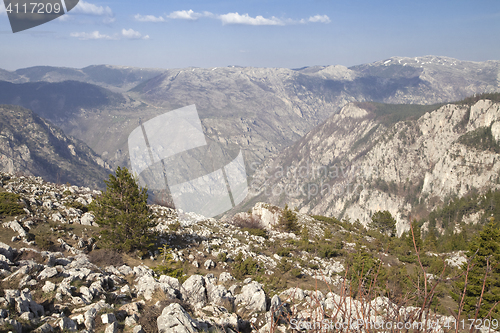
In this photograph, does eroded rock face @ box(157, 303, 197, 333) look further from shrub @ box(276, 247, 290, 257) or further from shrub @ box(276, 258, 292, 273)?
shrub @ box(276, 247, 290, 257)

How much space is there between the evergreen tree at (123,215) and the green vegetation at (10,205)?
4.89 meters

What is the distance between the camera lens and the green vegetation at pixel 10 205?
59.4ft

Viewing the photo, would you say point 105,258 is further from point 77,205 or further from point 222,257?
point 77,205

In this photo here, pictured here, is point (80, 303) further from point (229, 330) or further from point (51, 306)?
point (229, 330)

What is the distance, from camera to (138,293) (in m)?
10.6

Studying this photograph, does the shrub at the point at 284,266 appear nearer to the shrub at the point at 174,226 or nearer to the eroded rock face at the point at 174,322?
the shrub at the point at 174,226

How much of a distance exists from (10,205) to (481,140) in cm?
19182

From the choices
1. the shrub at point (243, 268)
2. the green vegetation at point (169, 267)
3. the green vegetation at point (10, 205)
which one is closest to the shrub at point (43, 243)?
the green vegetation at point (10, 205)

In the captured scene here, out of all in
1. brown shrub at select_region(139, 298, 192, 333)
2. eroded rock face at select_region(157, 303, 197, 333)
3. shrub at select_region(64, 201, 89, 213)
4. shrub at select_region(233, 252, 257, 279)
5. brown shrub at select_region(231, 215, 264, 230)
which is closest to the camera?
eroded rock face at select_region(157, 303, 197, 333)

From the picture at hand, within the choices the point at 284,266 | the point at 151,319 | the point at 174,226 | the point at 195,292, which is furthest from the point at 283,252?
the point at 151,319

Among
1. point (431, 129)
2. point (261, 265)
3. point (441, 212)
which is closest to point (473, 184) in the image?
point (441, 212)

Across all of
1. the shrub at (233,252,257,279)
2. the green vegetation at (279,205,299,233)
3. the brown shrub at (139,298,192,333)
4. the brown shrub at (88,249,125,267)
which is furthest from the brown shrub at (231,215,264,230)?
the brown shrub at (139,298,192,333)

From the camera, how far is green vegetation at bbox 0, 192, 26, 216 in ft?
59.4

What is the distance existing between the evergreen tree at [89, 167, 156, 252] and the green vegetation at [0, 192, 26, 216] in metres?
4.89
